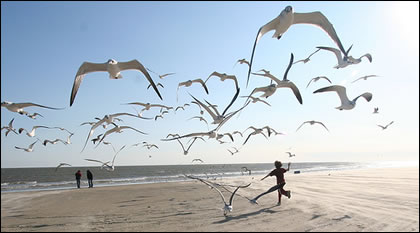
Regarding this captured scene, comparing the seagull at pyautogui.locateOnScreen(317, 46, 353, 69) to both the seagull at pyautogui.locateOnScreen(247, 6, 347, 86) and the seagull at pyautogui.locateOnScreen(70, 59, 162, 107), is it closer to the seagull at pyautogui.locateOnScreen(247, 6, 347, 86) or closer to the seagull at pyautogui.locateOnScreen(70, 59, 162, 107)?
the seagull at pyautogui.locateOnScreen(247, 6, 347, 86)

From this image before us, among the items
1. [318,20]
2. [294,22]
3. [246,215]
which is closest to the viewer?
[318,20]

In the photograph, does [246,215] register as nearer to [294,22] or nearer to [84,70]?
Answer: [294,22]

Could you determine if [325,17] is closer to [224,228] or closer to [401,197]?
[224,228]

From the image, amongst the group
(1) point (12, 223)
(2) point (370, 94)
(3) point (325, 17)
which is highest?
(3) point (325, 17)

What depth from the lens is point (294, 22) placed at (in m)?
8.26

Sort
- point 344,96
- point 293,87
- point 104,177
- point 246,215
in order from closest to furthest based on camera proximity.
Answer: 1. point 246,215
2. point 293,87
3. point 344,96
4. point 104,177

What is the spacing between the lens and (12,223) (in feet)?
31.9

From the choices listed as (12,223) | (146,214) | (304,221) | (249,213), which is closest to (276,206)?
(249,213)

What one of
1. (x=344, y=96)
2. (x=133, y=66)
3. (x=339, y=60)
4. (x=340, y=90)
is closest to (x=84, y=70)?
(x=133, y=66)

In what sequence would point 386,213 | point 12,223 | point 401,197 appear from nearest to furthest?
1. point 386,213
2. point 12,223
3. point 401,197

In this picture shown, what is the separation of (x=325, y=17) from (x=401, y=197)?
25.1 feet

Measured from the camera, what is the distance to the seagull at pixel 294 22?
7570 millimetres

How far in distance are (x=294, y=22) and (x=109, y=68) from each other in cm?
601

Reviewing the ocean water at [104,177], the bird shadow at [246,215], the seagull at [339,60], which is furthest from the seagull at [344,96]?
the ocean water at [104,177]
